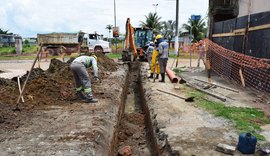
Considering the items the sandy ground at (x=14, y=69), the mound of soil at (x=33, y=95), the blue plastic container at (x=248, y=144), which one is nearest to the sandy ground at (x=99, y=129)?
the blue plastic container at (x=248, y=144)

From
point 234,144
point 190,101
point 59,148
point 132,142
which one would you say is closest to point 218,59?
point 190,101

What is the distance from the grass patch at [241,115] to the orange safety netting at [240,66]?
2.29m

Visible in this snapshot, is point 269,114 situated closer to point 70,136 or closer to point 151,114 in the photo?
point 151,114

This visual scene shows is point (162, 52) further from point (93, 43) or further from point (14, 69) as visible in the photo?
point (93, 43)

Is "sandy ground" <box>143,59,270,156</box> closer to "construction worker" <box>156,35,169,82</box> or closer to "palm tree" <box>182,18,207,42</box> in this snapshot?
"construction worker" <box>156,35,169,82</box>

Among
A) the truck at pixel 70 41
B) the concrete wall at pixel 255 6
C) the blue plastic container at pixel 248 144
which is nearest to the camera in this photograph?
the blue plastic container at pixel 248 144

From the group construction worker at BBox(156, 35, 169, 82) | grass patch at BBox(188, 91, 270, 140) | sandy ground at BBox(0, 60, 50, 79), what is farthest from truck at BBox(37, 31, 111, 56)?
grass patch at BBox(188, 91, 270, 140)

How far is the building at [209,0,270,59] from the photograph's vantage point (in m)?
9.49

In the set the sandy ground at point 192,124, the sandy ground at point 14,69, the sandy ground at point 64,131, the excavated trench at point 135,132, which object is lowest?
the excavated trench at point 135,132

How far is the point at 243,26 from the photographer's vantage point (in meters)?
11.2

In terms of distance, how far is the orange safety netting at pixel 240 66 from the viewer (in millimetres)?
9133

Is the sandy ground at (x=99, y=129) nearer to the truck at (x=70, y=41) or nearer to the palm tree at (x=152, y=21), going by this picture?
the truck at (x=70, y=41)

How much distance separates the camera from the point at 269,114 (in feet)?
22.4

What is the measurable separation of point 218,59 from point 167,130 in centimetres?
962
